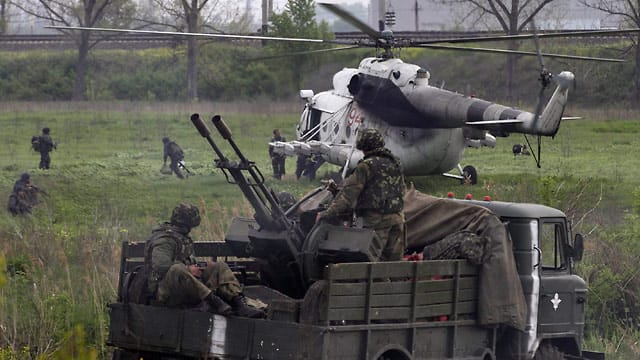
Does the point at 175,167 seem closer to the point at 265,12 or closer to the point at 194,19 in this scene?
the point at 265,12

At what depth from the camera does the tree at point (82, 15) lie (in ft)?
149

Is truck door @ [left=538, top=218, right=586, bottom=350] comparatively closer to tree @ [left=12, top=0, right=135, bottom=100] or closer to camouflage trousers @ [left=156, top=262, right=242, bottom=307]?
camouflage trousers @ [left=156, top=262, right=242, bottom=307]

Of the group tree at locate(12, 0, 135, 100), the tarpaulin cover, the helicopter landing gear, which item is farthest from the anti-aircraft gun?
tree at locate(12, 0, 135, 100)

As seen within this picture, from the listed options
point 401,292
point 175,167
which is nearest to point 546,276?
point 401,292

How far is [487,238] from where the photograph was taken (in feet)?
38.9

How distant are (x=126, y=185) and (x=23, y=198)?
4.81 metres

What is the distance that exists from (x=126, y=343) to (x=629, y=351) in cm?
640

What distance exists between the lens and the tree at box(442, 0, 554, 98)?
3925 centimetres

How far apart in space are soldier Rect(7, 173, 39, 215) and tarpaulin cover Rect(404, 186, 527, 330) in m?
12.1

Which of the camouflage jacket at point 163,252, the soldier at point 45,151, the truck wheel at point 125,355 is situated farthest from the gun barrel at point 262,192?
the soldier at point 45,151

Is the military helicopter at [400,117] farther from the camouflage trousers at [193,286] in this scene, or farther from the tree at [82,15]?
the tree at [82,15]

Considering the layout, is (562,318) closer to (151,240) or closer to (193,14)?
(151,240)

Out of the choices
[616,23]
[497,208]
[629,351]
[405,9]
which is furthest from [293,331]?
[405,9]

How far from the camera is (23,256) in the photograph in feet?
59.3
